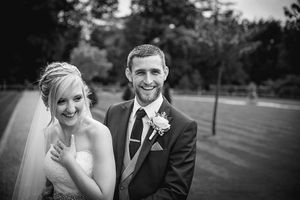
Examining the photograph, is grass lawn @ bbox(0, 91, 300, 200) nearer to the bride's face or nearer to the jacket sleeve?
the jacket sleeve

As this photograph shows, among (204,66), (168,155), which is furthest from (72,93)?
(204,66)

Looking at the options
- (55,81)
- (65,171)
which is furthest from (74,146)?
(55,81)

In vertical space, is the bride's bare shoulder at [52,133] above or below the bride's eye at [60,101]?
below

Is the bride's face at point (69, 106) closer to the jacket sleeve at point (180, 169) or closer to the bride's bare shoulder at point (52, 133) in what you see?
the bride's bare shoulder at point (52, 133)

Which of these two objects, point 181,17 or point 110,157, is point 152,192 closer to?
point 110,157

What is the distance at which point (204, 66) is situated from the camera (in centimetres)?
5581

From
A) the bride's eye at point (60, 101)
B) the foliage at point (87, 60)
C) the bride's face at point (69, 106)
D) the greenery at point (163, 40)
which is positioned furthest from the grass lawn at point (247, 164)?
the foliage at point (87, 60)

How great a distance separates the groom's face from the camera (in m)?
2.75

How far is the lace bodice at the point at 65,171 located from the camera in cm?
245

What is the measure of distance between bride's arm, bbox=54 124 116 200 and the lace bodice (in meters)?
0.09

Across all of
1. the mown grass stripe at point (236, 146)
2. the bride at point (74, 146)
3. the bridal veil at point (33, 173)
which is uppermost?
the bride at point (74, 146)

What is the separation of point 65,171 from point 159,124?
103cm

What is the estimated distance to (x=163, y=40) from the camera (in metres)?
43.9

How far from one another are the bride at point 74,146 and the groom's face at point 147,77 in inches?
22.3
